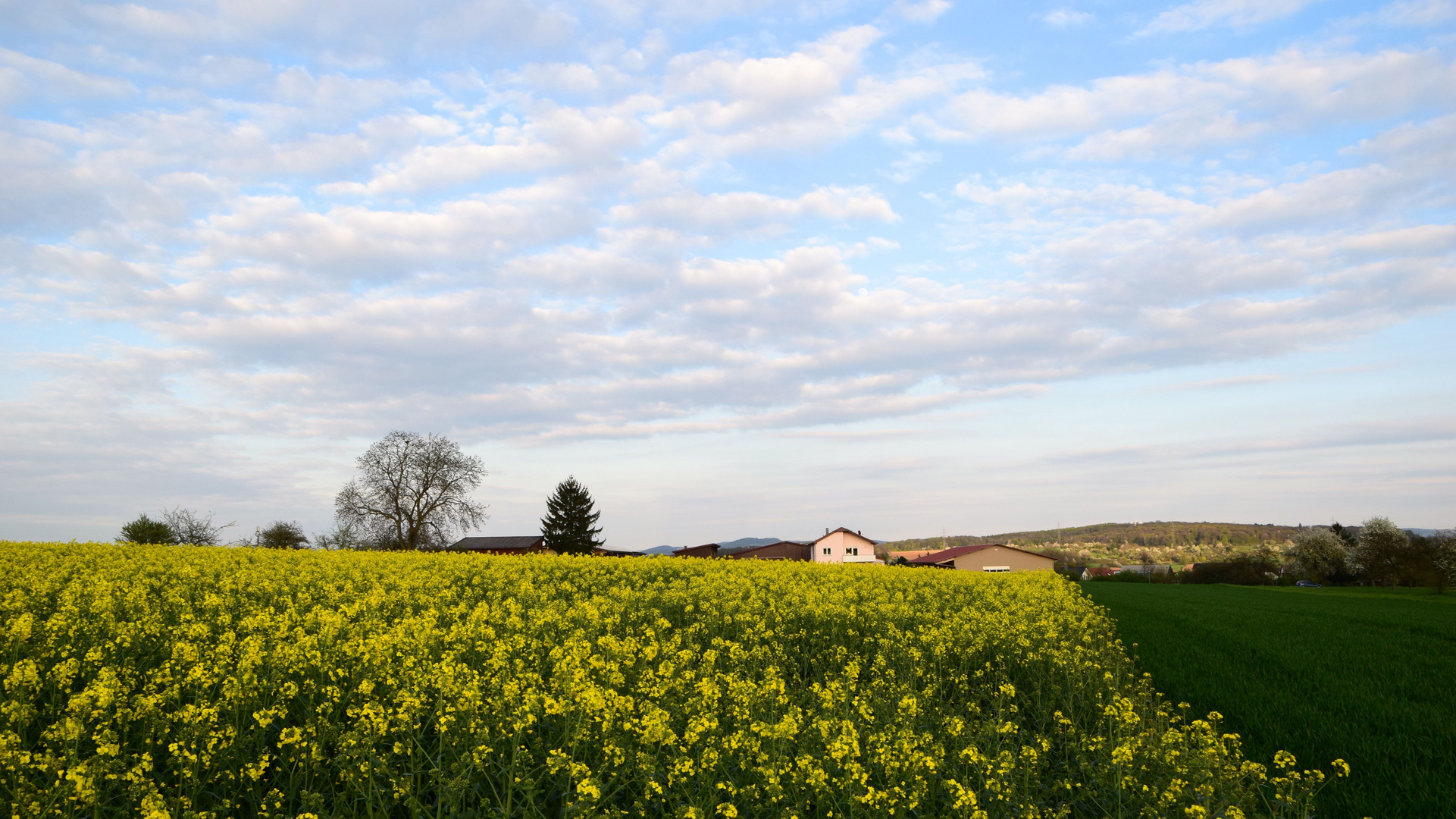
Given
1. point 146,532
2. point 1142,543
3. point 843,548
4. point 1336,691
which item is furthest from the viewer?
point 1142,543

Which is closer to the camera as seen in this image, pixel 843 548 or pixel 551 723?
pixel 551 723

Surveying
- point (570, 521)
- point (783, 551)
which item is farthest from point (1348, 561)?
point (570, 521)

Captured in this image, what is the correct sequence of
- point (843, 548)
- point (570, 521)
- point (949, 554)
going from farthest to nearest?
1. point (843, 548)
2. point (949, 554)
3. point (570, 521)

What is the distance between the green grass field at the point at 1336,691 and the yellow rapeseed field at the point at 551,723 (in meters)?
0.80

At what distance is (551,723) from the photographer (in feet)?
20.6

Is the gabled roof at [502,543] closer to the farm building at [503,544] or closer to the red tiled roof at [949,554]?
the farm building at [503,544]

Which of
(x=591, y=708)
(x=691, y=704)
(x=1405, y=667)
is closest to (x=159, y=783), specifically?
(x=591, y=708)

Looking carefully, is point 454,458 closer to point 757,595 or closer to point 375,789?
point 757,595

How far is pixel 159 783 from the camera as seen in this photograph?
218 inches

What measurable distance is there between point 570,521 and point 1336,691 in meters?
62.1

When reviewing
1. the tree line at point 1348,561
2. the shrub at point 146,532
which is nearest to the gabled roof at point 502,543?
the shrub at point 146,532

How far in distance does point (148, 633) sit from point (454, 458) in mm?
57955

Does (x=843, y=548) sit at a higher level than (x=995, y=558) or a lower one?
higher

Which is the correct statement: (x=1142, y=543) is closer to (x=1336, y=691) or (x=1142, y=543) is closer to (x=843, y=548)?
(x=843, y=548)
